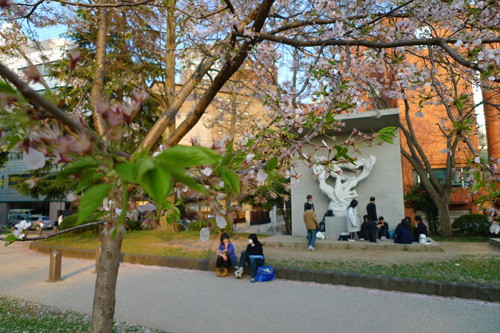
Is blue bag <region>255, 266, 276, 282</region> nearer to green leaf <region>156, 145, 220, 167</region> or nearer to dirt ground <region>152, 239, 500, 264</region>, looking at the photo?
dirt ground <region>152, 239, 500, 264</region>

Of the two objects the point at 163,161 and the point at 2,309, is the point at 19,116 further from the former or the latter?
the point at 2,309

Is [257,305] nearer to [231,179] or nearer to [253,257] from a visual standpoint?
[253,257]

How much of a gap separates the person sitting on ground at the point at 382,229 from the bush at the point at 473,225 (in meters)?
5.10

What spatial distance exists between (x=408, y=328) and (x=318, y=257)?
4647 mm

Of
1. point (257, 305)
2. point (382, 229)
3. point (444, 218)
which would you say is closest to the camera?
point (257, 305)

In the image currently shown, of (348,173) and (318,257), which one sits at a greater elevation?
(348,173)

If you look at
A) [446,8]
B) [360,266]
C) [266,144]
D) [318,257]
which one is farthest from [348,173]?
[266,144]

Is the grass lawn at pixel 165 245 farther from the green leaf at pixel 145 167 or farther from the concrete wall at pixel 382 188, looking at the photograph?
the green leaf at pixel 145 167

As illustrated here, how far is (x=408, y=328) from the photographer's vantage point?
393 centimetres

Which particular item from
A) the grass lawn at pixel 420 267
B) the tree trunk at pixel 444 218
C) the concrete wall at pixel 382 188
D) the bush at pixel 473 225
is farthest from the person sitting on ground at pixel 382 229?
the bush at pixel 473 225

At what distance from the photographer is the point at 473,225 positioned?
529 inches

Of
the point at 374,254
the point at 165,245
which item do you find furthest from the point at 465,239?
the point at 165,245

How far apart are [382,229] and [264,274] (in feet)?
21.9

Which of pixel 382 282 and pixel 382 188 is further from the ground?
pixel 382 188
